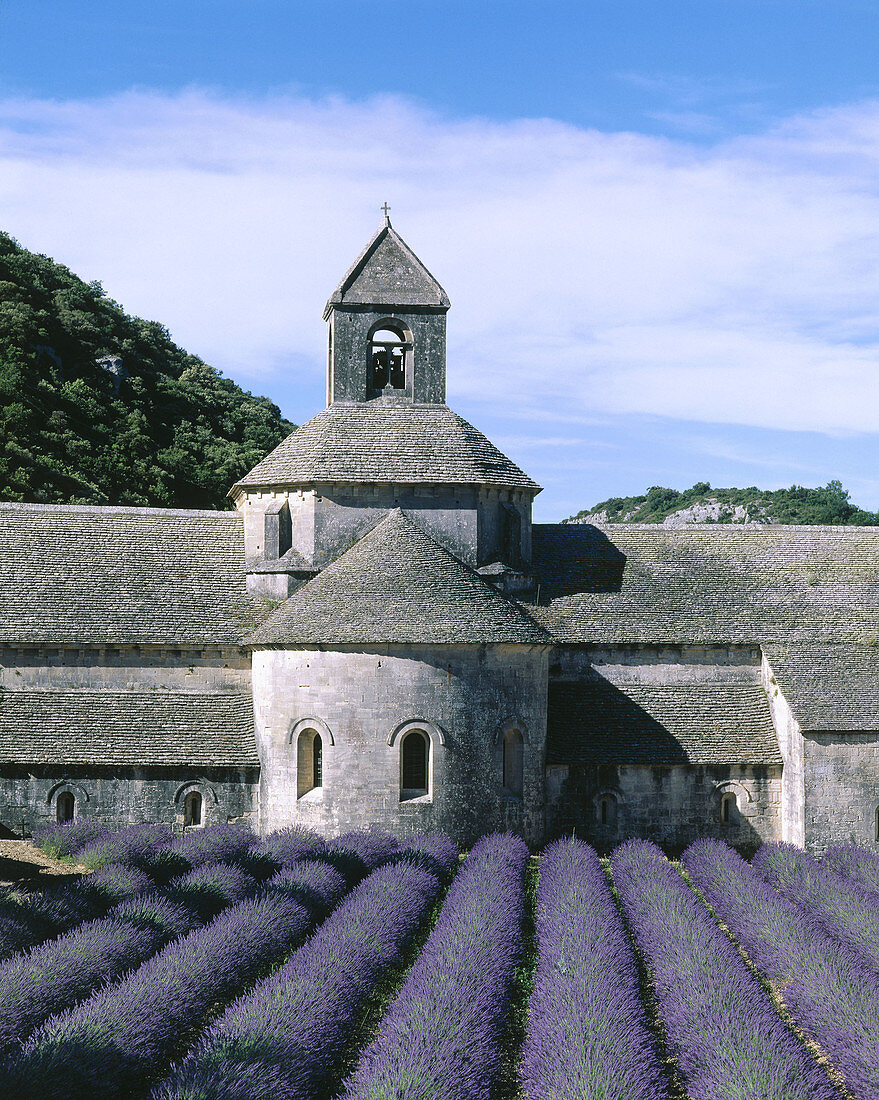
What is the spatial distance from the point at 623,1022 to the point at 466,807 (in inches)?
476

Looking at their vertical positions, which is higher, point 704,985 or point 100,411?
point 100,411

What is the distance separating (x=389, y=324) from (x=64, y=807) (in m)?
14.5

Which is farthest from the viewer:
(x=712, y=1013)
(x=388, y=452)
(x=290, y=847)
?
(x=388, y=452)

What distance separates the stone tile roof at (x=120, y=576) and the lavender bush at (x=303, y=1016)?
11660 mm

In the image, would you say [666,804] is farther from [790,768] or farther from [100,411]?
[100,411]

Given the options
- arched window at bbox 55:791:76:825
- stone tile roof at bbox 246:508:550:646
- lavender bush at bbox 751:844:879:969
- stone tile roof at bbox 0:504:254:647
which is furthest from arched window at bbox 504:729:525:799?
arched window at bbox 55:791:76:825

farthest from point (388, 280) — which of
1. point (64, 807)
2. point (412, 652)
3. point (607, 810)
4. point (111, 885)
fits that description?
point (111, 885)

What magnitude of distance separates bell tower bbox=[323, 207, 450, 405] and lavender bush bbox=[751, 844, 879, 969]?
47.1 feet

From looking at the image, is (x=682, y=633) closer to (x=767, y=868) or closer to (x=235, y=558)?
(x=767, y=868)

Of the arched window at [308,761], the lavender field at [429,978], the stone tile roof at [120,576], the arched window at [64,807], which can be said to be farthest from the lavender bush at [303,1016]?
the stone tile roof at [120,576]

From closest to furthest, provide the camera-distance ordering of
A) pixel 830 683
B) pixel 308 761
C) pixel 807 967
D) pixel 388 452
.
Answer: pixel 807 967, pixel 308 761, pixel 830 683, pixel 388 452

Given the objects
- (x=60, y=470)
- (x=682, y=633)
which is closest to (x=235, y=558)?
(x=682, y=633)

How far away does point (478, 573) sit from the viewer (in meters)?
28.4

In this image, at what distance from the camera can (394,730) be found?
24.8m
